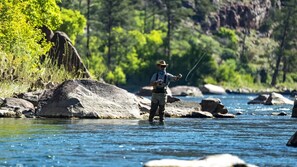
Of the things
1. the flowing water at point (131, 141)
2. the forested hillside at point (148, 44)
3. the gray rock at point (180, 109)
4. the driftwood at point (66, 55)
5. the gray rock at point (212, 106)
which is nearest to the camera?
the flowing water at point (131, 141)

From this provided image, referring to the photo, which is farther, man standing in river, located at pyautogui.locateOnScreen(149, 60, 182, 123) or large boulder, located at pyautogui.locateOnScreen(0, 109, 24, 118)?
large boulder, located at pyautogui.locateOnScreen(0, 109, 24, 118)

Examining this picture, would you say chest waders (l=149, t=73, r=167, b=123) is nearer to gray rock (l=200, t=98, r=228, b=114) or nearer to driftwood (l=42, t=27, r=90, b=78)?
gray rock (l=200, t=98, r=228, b=114)

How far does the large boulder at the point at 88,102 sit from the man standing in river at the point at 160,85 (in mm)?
2046

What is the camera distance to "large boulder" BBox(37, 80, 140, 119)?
3234 centimetres

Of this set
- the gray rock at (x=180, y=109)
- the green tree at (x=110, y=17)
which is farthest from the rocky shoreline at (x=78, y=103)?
the green tree at (x=110, y=17)

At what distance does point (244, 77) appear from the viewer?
419ft

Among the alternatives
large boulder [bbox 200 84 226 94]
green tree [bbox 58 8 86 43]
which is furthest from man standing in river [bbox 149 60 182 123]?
large boulder [bbox 200 84 226 94]

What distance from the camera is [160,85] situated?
30.9m

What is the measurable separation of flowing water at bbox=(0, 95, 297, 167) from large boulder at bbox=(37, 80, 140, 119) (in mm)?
1462

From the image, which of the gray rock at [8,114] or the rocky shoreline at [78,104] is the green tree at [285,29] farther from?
the gray rock at [8,114]

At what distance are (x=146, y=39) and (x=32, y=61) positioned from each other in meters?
84.8

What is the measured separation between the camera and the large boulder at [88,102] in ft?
106

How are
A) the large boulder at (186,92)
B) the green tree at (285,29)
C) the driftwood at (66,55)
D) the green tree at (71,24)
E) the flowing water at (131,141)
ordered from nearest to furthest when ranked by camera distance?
the flowing water at (131,141)
the driftwood at (66,55)
the green tree at (71,24)
the large boulder at (186,92)
the green tree at (285,29)

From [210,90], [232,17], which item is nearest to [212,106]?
[210,90]
